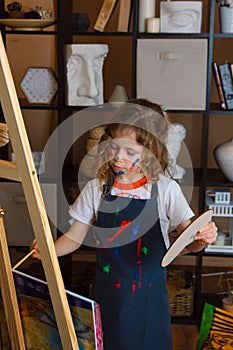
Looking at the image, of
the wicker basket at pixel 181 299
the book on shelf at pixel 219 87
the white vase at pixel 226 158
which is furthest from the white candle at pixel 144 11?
the wicker basket at pixel 181 299

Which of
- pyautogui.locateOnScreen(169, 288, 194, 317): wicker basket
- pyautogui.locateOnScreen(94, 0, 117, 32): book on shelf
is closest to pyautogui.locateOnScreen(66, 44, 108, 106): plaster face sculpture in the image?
pyautogui.locateOnScreen(94, 0, 117, 32): book on shelf

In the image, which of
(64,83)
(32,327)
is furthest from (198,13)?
(32,327)

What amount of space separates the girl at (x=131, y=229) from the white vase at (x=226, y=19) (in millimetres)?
886

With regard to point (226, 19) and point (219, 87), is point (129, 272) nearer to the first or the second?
point (219, 87)

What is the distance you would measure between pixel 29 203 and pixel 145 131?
564 millimetres

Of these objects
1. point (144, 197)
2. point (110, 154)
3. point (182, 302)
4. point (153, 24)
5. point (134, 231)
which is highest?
point (153, 24)

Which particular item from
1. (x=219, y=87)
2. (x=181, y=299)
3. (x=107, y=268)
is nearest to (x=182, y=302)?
(x=181, y=299)

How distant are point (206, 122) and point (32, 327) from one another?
1316mm

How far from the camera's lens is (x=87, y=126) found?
125 inches

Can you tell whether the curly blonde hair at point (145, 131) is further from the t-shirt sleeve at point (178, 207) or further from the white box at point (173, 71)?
the white box at point (173, 71)

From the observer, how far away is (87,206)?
1.82m

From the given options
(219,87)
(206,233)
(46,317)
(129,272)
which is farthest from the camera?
(219,87)

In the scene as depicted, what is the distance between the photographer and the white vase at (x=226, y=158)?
262 cm

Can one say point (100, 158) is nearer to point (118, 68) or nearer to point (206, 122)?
point (206, 122)
